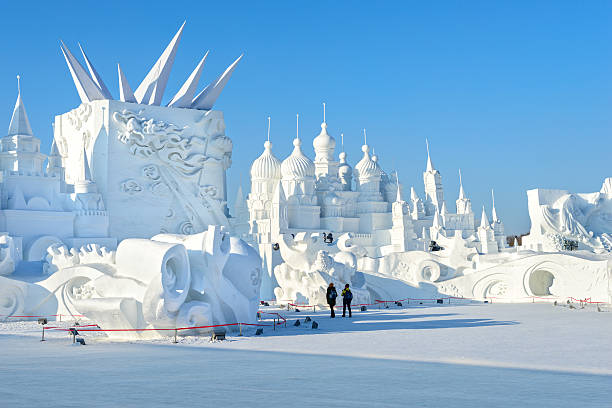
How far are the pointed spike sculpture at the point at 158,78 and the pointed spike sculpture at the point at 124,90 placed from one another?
17.5 inches

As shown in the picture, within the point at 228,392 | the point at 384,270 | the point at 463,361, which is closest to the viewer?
the point at 228,392

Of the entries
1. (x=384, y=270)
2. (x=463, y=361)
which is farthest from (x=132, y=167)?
(x=463, y=361)

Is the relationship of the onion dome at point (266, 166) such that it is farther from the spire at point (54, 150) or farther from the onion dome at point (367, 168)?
the spire at point (54, 150)

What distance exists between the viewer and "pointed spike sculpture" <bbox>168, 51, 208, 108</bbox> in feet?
91.4

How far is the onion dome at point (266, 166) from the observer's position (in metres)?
53.9

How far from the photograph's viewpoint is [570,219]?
3341 cm

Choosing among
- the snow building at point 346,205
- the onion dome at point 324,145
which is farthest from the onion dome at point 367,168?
the onion dome at point 324,145

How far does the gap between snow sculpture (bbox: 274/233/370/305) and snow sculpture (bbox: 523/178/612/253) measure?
11.3 metres

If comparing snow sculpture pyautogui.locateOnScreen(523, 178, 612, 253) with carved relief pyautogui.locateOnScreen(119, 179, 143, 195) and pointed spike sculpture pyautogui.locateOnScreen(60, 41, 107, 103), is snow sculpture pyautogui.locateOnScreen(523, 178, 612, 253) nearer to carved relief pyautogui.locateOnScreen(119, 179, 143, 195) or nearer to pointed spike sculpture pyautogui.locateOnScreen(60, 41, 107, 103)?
carved relief pyautogui.locateOnScreen(119, 179, 143, 195)

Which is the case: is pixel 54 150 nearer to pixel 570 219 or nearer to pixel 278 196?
pixel 278 196

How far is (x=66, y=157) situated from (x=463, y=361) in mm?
21853

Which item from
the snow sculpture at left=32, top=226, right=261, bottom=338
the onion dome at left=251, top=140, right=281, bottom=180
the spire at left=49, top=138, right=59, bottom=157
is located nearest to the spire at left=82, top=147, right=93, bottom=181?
the spire at left=49, top=138, right=59, bottom=157

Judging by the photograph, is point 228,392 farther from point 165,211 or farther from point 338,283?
point 165,211

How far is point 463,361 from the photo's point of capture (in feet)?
28.9
